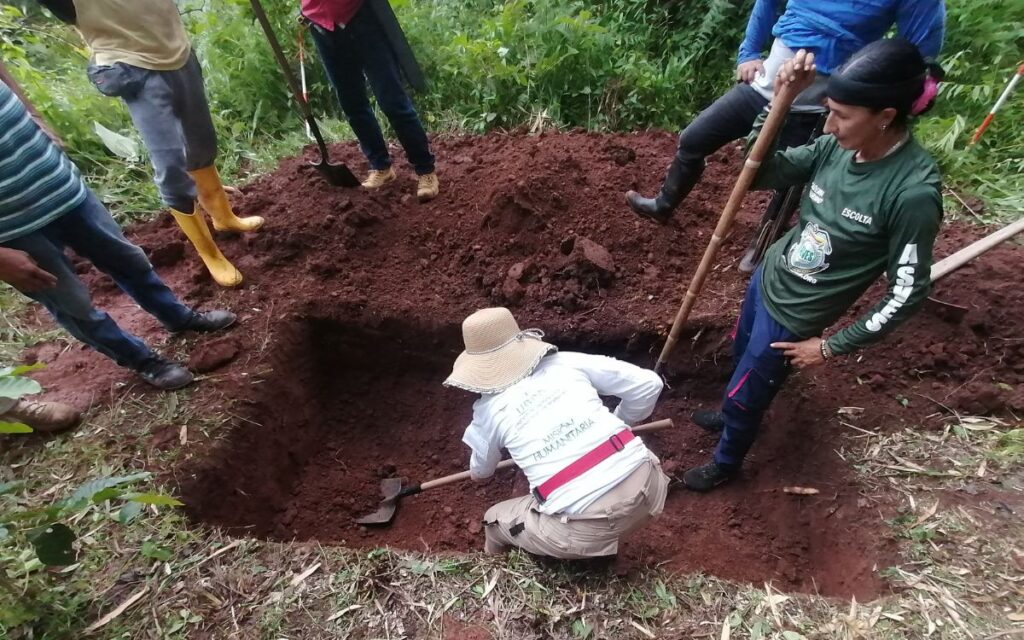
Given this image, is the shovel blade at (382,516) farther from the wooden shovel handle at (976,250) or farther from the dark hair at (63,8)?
the wooden shovel handle at (976,250)

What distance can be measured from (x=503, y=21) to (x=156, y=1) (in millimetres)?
3007

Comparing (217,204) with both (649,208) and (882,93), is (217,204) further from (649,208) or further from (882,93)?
(882,93)

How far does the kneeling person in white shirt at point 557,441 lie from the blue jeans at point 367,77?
82.9 inches

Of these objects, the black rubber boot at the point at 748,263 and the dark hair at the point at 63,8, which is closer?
the dark hair at the point at 63,8

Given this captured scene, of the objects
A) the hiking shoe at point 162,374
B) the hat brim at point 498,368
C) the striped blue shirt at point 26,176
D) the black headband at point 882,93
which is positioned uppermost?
the striped blue shirt at point 26,176

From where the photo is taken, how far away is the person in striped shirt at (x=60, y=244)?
6.86 feet

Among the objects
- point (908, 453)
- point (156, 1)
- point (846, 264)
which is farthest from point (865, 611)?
point (156, 1)

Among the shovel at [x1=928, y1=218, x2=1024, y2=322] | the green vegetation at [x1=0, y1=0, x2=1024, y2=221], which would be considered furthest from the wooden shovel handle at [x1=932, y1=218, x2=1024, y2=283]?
the green vegetation at [x1=0, y1=0, x2=1024, y2=221]

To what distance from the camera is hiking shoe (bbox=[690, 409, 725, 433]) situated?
120 inches

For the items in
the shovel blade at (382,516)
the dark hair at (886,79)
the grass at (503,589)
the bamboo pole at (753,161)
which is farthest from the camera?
the shovel blade at (382,516)

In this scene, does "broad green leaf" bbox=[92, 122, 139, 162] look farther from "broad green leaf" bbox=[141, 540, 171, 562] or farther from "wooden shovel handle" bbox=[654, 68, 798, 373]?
"wooden shovel handle" bbox=[654, 68, 798, 373]

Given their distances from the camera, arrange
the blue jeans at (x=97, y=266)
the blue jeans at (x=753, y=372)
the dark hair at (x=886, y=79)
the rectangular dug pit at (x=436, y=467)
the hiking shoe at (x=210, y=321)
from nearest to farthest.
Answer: the dark hair at (x=886, y=79), the blue jeans at (x=753, y=372), the blue jeans at (x=97, y=266), the rectangular dug pit at (x=436, y=467), the hiking shoe at (x=210, y=321)

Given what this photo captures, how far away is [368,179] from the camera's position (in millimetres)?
4008

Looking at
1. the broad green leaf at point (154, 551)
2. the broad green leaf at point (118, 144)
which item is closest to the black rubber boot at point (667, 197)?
the broad green leaf at point (154, 551)
